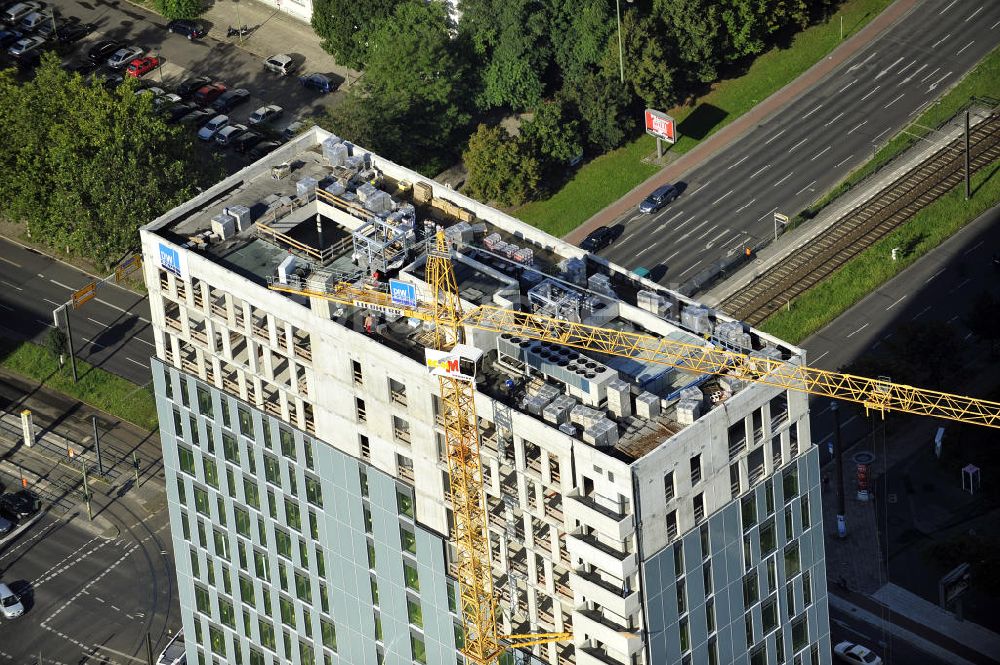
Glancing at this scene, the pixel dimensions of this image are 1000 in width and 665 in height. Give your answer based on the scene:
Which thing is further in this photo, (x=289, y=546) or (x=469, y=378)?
(x=289, y=546)

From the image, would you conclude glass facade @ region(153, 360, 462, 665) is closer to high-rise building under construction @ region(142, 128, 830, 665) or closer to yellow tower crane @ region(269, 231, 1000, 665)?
high-rise building under construction @ region(142, 128, 830, 665)

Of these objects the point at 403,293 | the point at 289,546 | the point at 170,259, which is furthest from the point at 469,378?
the point at 289,546

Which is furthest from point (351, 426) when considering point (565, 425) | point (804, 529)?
point (804, 529)

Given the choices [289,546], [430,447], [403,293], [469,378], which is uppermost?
[403,293]

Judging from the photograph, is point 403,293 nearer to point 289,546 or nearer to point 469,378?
point 469,378

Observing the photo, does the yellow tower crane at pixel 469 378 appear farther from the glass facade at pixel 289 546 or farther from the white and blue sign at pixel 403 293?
the glass facade at pixel 289 546

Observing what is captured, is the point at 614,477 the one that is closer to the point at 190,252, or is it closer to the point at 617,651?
the point at 617,651

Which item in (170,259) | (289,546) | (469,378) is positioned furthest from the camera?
(289,546)
